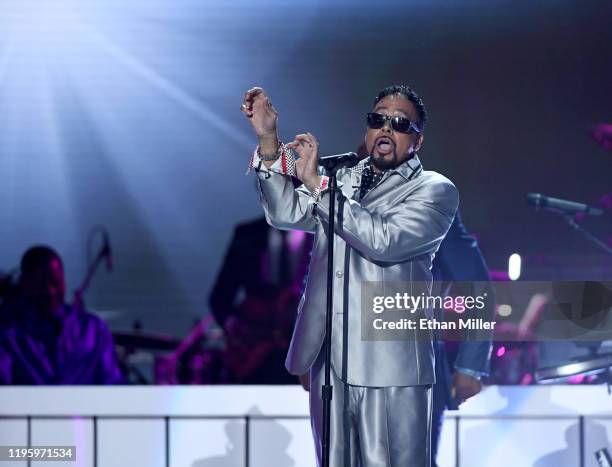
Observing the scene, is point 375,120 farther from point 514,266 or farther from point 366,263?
point 514,266

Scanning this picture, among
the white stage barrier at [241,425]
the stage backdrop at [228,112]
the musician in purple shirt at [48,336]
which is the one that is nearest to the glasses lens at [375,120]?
the stage backdrop at [228,112]

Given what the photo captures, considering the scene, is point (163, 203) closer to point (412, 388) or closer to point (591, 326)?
point (412, 388)

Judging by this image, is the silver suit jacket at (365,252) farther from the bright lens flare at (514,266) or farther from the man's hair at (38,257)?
the man's hair at (38,257)

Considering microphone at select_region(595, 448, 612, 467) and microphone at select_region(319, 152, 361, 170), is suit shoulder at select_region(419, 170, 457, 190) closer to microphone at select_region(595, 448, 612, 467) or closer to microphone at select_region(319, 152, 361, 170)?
microphone at select_region(319, 152, 361, 170)

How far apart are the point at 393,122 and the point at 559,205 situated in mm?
1005

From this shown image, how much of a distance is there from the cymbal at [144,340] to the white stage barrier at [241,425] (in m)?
0.16

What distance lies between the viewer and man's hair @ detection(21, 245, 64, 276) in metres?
2.96

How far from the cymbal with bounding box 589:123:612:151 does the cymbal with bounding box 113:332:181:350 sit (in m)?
1.66

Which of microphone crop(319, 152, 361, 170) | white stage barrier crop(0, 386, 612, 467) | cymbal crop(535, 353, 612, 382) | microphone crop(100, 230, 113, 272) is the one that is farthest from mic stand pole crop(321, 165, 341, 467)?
microphone crop(100, 230, 113, 272)

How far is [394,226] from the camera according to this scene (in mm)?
2039

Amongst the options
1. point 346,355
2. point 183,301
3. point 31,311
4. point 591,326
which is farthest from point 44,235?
point 591,326

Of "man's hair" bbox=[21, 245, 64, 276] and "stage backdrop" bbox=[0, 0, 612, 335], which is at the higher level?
"stage backdrop" bbox=[0, 0, 612, 335]

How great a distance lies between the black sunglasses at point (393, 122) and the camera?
7.12 ft

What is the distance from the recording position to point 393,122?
2.17 m
